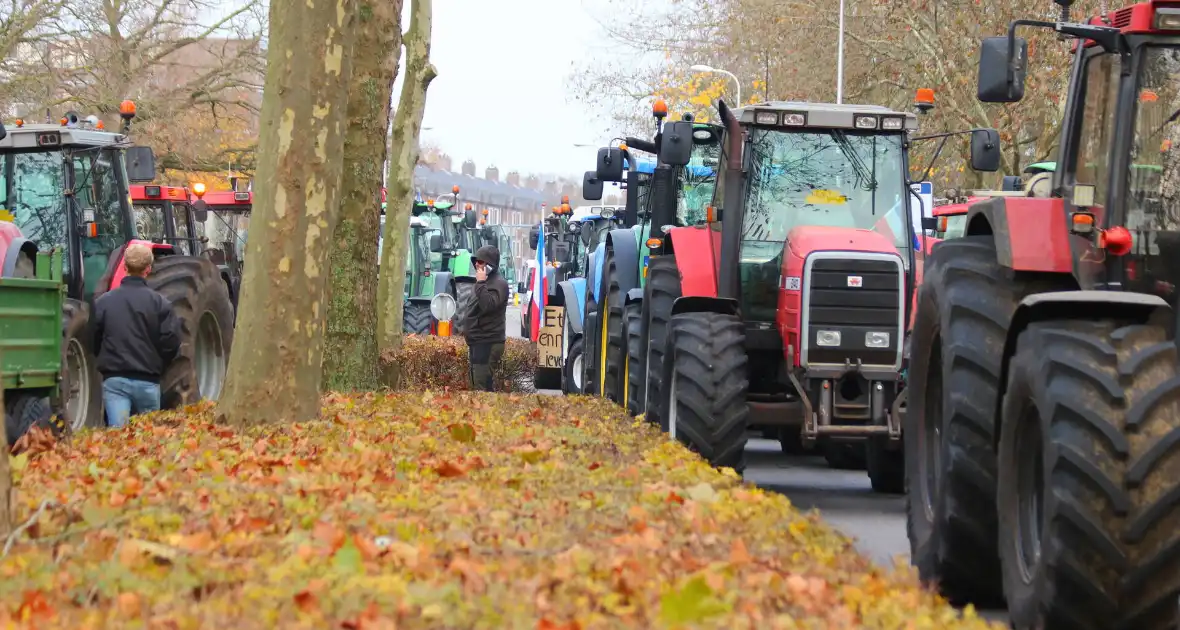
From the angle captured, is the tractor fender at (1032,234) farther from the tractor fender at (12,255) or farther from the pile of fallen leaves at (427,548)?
the tractor fender at (12,255)

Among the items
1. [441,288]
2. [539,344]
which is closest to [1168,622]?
[539,344]

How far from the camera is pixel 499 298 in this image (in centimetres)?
2219

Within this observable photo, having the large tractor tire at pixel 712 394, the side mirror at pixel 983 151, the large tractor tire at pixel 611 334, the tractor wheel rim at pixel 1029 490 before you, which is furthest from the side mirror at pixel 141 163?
the tractor wheel rim at pixel 1029 490

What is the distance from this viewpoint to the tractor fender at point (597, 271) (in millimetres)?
19814

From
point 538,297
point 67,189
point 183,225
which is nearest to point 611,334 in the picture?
point 67,189

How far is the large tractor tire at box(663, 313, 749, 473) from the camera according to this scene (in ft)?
38.8

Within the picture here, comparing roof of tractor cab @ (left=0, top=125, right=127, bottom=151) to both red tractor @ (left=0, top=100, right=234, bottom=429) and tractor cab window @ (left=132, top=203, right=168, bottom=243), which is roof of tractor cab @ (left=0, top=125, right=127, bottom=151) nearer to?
red tractor @ (left=0, top=100, right=234, bottom=429)

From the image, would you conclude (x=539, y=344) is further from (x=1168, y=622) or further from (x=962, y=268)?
(x=1168, y=622)

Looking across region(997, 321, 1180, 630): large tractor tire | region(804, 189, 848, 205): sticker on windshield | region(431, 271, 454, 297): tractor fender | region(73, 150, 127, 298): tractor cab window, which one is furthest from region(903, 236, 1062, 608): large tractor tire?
region(431, 271, 454, 297): tractor fender

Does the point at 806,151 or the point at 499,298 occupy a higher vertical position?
A: the point at 806,151

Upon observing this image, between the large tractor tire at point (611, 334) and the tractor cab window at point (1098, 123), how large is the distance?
877 centimetres

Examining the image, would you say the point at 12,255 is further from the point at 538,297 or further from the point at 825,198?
the point at 538,297

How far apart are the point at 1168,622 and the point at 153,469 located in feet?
17.3

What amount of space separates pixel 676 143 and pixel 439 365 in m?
10.2
